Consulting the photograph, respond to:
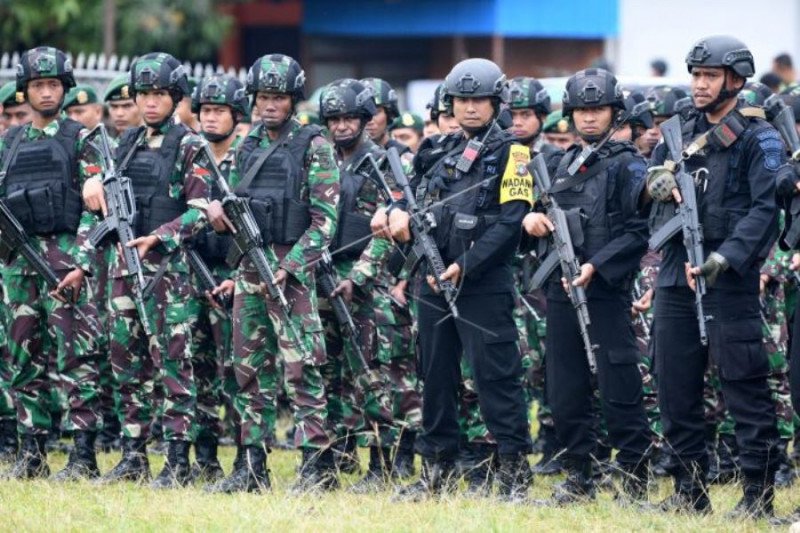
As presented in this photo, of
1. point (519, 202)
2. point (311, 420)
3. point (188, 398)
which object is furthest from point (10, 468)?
point (519, 202)

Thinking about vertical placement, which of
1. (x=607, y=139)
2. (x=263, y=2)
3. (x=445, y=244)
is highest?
(x=263, y=2)

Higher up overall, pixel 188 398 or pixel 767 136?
pixel 767 136

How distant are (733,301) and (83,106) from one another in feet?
19.6

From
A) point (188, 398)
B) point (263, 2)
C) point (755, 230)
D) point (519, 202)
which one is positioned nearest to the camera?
point (755, 230)

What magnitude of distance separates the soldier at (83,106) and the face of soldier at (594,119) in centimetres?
459

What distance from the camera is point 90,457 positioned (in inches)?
404

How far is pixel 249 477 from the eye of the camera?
31.9ft

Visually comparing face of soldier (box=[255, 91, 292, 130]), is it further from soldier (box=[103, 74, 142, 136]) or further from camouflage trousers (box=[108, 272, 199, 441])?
soldier (box=[103, 74, 142, 136])

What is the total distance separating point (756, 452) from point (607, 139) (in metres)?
1.95

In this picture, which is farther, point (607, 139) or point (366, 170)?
point (366, 170)

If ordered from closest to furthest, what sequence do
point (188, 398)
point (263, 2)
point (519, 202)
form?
point (519, 202) → point (188, 398) → point (263, 2)

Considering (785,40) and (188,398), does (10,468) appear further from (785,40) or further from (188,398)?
(785,40)

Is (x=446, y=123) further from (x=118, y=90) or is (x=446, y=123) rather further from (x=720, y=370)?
(x=720, y=370)

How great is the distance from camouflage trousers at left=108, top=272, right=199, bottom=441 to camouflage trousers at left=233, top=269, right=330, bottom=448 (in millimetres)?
420
